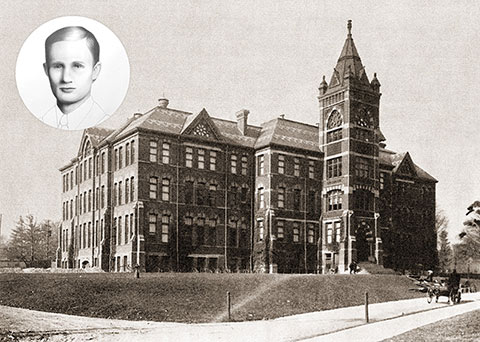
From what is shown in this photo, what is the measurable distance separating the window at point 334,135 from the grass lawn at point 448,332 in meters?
28.4

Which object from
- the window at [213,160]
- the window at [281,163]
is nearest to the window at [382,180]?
the window at [281,163]

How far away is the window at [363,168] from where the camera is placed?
46.8m

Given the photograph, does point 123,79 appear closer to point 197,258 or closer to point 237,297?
point 237,297

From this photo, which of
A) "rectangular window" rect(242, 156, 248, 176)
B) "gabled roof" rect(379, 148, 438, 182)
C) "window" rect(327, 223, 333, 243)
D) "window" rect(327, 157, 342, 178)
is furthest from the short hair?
"gabled roof" rect(379, 148, 438, 182)

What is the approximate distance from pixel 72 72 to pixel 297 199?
96.2 feet

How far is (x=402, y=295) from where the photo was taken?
3291 centimetres

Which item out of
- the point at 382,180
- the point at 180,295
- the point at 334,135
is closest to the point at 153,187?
the point at 334,135

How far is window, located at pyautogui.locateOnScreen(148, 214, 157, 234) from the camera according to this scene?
41500 mm

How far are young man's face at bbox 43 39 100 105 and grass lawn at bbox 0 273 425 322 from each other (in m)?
8.99

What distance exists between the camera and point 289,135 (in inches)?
1919

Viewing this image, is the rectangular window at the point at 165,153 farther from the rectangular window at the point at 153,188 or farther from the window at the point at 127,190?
the window at the point at 127,190

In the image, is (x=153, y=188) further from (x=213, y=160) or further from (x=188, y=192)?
(x=213, y=160)

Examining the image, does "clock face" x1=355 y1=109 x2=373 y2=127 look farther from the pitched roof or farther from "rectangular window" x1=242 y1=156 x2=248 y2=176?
"rectangular window" x1=242 y1=156 x2=248 y2=176

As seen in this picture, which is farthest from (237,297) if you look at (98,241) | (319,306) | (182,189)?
(98,241)
